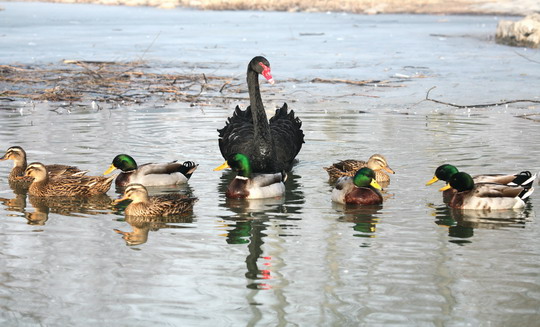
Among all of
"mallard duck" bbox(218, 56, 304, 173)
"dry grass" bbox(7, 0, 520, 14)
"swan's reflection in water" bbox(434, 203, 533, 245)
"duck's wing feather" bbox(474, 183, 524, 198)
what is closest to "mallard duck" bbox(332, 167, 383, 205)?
"swan's reflection in water" bbox(434, 203, 533, 245)

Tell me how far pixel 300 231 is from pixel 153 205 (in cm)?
156

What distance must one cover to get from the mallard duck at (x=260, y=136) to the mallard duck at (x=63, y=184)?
1798mm

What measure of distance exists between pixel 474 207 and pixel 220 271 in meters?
3.33

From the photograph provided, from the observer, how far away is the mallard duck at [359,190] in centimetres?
921

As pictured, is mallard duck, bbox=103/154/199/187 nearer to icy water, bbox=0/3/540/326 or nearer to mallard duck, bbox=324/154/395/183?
icy water, bbox=0/3/540/326

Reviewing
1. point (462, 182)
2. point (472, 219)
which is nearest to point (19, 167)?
point (462, 182)

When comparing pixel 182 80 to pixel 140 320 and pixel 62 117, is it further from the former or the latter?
pixel 140 320

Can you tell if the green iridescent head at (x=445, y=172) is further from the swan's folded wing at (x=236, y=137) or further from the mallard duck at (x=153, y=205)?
the mallard duck at (x=153, y=205)

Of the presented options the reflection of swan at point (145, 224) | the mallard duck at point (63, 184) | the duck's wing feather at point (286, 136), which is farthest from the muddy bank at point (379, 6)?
the reflection of swan at point (145, 224)

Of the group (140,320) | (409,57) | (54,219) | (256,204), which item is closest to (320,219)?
(256,204)

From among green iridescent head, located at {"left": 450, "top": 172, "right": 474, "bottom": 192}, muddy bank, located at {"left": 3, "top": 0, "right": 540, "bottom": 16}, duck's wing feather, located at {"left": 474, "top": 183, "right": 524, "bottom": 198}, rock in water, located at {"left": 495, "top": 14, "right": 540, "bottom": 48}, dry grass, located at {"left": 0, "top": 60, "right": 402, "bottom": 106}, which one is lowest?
duck's wing feather, located at {"left": 474, "top": 183, "right": 524, "bottom": 198}

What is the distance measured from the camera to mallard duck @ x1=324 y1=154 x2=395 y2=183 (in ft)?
33.4

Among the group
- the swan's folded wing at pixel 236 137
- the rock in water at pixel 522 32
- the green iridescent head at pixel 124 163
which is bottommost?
the green iridescent head at pixel 124 163

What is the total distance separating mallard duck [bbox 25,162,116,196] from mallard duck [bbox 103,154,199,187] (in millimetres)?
387
